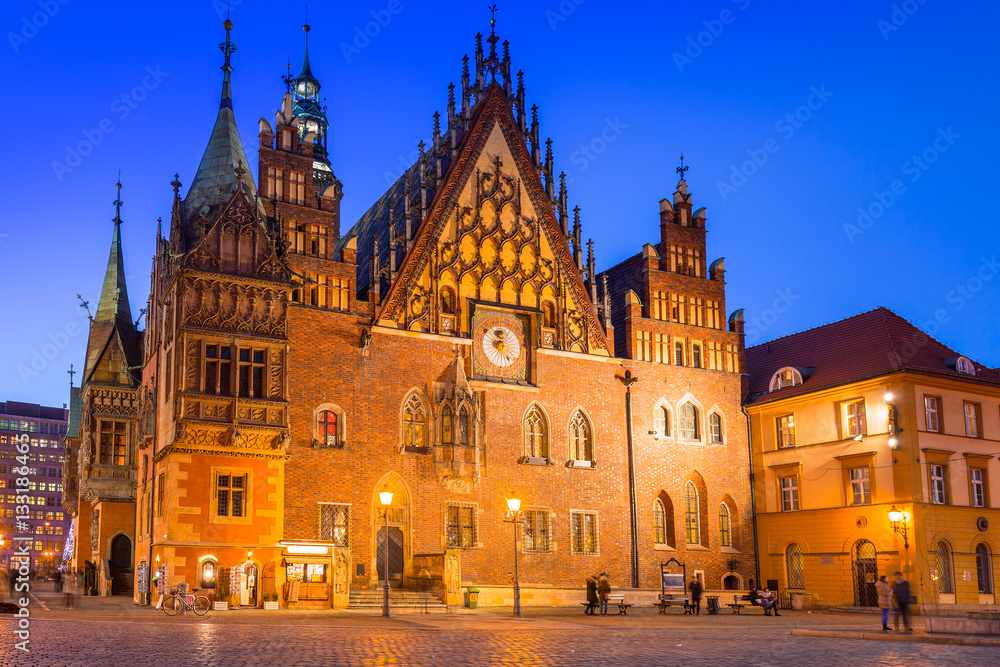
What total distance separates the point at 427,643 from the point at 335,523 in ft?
58.6

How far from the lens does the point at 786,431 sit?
155 ft

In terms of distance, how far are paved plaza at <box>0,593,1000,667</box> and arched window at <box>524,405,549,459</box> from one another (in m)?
12.3

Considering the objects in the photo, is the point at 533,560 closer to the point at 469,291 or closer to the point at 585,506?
the point at 585,506

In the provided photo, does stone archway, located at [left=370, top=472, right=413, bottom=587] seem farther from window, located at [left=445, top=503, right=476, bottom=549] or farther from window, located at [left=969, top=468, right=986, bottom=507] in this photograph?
window, located at [left=969, top=468, right=986, bottom=507]

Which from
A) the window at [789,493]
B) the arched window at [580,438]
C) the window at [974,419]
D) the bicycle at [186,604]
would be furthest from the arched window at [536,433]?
the window at [974,419]

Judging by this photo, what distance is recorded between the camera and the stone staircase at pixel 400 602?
115ft

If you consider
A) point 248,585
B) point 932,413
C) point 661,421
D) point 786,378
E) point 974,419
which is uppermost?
point 786,378

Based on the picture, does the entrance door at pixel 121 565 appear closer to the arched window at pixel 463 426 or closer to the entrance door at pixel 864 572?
the arched window at pixel 463 426

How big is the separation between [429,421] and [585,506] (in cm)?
788

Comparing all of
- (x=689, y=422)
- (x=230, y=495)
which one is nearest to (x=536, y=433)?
(x=689, y=422)

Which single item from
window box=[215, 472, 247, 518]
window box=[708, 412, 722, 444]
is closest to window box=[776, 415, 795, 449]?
window box=[708, 412, 722, 444]

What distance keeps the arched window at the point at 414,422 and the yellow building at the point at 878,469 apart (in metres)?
16.7

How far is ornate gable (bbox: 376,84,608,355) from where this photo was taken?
139 feet

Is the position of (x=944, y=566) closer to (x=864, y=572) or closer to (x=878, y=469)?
(x=864, y=572)
